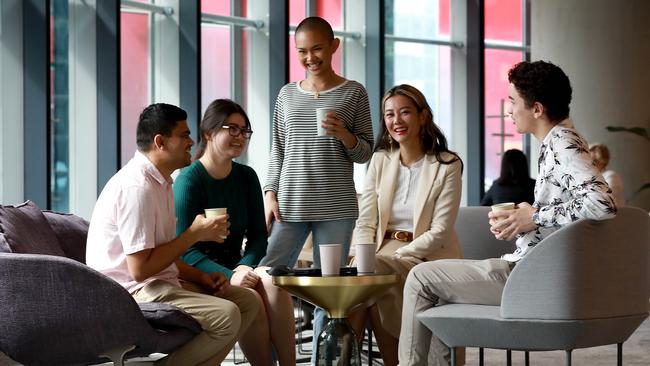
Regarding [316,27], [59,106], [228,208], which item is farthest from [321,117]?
[59,106]

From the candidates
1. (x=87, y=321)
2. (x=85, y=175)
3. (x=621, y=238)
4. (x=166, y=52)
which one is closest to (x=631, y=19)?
(x=166, y=52)

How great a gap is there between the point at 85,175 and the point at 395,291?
3077 millimetres

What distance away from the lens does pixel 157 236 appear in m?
3.27

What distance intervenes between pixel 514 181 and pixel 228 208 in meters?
3.77

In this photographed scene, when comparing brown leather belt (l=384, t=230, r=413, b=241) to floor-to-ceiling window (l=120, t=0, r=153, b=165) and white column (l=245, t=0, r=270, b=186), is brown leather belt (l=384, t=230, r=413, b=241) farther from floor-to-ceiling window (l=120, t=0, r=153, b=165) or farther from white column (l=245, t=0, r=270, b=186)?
white column (l=245, t=0, r=270, b=186)

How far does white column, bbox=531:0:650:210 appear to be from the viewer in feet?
33.0

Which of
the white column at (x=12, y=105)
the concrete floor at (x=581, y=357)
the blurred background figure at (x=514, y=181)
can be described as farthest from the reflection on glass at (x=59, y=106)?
the blurred background figure at (x=514, y=181)

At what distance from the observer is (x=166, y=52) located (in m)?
6.96

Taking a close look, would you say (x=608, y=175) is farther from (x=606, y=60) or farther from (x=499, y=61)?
(x=499, y=61)

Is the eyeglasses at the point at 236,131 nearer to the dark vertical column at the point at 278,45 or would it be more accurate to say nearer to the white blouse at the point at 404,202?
the white blouse at the point at 404,202

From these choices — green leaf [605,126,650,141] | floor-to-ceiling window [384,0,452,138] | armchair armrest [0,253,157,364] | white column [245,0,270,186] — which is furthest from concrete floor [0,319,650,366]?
floor-to-ceiling window [384,0,452,138]

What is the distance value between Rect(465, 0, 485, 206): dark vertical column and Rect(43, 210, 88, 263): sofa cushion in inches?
246

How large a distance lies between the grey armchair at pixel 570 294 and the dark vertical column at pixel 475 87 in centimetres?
659

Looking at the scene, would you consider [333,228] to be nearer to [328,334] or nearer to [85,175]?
[328,334]
